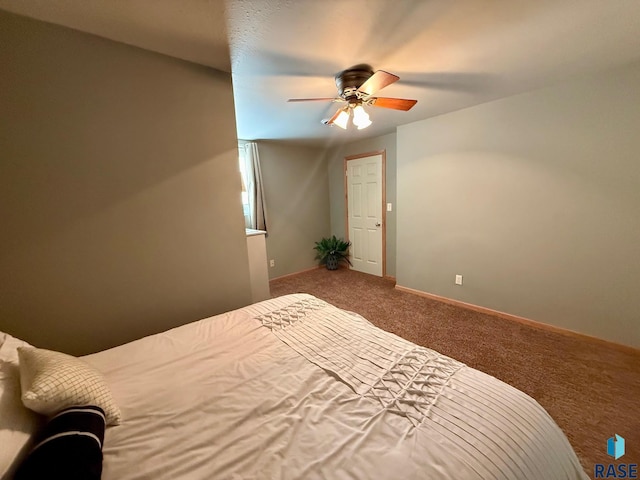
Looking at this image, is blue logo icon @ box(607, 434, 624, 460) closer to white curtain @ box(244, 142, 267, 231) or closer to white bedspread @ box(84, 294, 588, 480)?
white bedspread @ box(84, 294, 588, 480)

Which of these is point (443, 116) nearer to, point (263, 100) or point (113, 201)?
point (263, 100)

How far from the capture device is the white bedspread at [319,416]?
748 mm

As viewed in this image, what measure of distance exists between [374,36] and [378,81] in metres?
0.25

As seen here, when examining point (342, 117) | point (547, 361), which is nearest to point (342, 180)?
point (342, 117)

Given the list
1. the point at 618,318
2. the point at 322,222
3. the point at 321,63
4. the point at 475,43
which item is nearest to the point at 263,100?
the point at 321,63

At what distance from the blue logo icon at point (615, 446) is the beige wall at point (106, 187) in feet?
8.31

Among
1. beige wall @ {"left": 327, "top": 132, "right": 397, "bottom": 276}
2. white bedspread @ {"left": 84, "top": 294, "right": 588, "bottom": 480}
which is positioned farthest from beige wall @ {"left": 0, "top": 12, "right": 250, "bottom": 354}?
beige wall @ {"left": 327, "top": 132, "right": 397, "bottom": 276}

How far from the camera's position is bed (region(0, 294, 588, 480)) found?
748mm

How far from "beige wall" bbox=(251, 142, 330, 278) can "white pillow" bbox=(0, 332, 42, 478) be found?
3.45m

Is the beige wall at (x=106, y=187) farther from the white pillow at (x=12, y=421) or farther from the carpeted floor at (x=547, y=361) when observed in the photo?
the carpeted floor at (x=547, y=361)

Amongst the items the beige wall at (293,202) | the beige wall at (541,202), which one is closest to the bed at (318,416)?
the beige wall at (541,202)

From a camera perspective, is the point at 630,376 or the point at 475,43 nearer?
the point at 475,43

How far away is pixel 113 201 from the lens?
1.54 metres

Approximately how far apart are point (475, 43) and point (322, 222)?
3.61 meters
